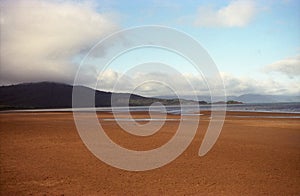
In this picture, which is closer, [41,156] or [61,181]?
[61,181]

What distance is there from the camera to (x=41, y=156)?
12.7 metres

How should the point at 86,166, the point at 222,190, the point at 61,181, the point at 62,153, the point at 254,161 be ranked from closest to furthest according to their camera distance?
the point at 222,190
the point at 61,181
the point at 86,166
the point at 254,161
the point at 62,153

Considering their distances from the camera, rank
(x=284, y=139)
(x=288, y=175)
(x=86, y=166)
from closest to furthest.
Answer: (x=288, y=175) → (x=86, y=166) → (x=284, y=139)

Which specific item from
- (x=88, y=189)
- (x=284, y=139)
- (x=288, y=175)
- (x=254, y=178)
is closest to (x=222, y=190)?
(x=254, y=178)

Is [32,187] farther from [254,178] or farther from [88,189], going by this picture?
[254,178]

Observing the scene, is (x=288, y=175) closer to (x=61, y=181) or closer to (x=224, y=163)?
(x=224, y=163)

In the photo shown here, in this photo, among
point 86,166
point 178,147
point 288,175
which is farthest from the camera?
point 178,147

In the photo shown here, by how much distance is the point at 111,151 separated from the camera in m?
14.1

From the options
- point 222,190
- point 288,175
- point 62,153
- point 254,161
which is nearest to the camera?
point 222,190

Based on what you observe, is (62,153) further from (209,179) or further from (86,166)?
(209,179)

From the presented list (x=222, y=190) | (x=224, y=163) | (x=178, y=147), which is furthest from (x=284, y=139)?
(x=222, y=190)

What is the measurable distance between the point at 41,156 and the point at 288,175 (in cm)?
965

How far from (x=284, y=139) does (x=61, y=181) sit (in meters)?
14.8

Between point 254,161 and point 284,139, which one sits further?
point 284,139
